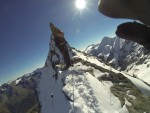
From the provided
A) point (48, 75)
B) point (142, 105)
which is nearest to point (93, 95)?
point (142, 105)

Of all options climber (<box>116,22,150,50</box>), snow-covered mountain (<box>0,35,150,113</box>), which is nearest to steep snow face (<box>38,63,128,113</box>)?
snow-covered mountain (<box>0,35,150,113</box>)

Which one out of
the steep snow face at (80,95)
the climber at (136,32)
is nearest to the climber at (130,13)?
the climber at (136,32)

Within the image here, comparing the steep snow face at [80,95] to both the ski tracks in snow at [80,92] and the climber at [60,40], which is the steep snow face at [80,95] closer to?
the ski tracks in snow at [80,92]

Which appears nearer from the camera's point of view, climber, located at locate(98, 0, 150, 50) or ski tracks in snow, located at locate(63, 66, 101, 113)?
climber, located at locate(98, 0, 150, 50)

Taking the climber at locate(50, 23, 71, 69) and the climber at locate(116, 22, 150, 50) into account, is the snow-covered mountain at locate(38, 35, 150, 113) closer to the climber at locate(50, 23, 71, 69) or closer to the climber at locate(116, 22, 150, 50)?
the climber at locate(50, 23, 71, 69)

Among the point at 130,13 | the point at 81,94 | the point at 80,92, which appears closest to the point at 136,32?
the point at 130,13

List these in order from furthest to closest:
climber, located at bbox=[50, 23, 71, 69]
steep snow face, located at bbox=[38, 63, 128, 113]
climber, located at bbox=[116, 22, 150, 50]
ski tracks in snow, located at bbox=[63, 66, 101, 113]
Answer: climber, located at bbox=[50, 23, 71, 69]
steep snow face, located at bbox=[38, 63, 128, 113]
ski tracks in snow, located at bbox=[63, 66, 101, 113]
climber, located at bbox=[116, 22, 150, 50]

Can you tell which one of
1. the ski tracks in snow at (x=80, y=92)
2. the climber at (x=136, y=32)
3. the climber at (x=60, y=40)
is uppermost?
the climber at (x=60, y=40)

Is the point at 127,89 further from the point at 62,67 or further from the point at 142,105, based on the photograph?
the point at 62,67

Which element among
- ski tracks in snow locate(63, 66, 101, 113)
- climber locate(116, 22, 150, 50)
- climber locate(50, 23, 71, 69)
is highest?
climber locate(50, 23, 71, 69)
